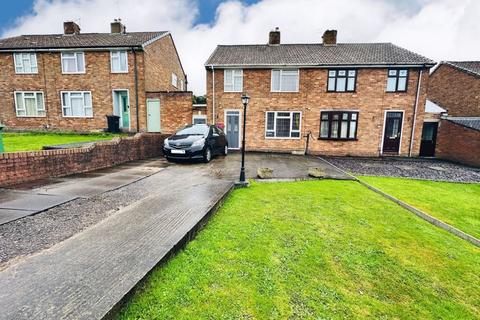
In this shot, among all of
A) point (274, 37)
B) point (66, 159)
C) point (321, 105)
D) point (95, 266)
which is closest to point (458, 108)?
point (321, 105)

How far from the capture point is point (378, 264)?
10.3ft

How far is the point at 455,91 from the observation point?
58.6 ft

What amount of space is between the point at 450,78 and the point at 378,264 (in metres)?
22.0

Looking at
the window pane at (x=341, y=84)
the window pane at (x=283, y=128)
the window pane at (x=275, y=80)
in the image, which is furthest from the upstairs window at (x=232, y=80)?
the window pane at (x=341, y=84)

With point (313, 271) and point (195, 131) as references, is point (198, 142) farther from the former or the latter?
point (313, 271)

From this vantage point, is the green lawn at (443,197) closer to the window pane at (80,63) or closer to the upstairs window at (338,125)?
the upstairs window at (338,125)

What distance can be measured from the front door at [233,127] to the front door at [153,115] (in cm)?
459

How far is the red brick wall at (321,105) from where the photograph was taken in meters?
14.7

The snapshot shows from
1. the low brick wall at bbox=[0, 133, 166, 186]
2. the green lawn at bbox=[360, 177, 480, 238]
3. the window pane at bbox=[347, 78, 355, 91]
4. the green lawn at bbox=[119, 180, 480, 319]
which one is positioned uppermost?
the window pane at bbox=[347, 78, 355, 91]

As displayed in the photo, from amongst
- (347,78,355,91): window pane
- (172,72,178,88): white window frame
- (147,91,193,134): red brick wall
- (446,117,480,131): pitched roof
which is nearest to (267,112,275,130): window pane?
(347,78,355,91): window pane

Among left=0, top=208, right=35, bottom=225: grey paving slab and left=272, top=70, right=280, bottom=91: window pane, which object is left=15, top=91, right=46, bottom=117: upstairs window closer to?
left=272, top=70, right=280, bottom=91: window pane

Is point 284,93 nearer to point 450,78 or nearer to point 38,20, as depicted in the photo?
point 450,78

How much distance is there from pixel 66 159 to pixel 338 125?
14.1 m

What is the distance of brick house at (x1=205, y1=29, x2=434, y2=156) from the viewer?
575 inches
